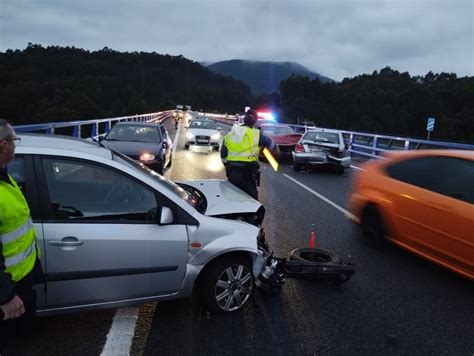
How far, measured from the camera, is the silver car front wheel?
12.6 feet

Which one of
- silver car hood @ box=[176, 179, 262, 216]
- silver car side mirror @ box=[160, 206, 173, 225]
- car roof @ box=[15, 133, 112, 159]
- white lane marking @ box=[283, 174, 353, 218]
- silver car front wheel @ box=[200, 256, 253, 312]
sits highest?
car roof @ box=[15, 133, 112, 159]

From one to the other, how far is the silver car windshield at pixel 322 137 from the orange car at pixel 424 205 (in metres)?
8.11

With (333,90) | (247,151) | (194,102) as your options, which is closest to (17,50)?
(333,90)

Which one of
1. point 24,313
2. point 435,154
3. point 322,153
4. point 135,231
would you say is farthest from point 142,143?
point 24,313

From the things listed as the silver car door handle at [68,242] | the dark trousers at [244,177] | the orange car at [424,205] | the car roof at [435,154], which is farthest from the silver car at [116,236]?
the car roof at [435,154]

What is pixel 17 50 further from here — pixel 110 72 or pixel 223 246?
pixel 223 246

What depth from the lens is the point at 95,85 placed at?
95.9 metres

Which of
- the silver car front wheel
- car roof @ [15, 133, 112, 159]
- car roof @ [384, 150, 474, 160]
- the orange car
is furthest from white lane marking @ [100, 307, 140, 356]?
car roof @ [384, 150, 474, 160]

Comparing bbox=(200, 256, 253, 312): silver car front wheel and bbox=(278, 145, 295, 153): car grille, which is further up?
bbox=(200, 256, 253, 312): silver car front wheel

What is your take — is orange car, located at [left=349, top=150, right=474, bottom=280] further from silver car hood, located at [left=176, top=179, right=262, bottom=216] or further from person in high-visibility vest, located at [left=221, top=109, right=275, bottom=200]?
silver car hood, located at [left=176, top=179, right=262, bottom=216]

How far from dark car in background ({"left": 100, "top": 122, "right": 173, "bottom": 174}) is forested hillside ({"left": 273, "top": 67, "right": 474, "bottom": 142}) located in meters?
48.7

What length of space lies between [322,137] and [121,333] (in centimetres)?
1223

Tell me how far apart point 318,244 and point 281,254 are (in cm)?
84

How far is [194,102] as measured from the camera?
161250 millimetres
